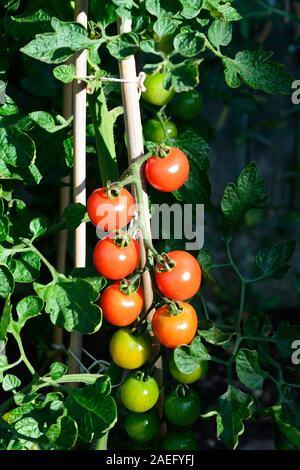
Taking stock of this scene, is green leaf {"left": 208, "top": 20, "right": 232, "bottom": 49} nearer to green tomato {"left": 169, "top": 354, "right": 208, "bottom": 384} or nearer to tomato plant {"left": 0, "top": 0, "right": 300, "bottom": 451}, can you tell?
tomato plant {"left": 0, "top": 0, "right": 300, "bottom": 451}

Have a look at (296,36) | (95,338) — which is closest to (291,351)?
(95,338)

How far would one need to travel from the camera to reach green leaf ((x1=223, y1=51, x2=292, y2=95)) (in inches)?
42.4

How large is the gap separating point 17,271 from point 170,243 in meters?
0.29

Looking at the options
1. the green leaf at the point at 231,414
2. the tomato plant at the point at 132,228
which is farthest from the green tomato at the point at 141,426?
the green leaf at the point at 231,414

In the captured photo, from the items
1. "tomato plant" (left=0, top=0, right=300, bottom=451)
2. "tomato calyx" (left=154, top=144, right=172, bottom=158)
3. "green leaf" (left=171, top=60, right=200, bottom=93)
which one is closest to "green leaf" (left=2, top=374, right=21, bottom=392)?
"tomato plant" (left=0, top=0, right=300, bottom=451)

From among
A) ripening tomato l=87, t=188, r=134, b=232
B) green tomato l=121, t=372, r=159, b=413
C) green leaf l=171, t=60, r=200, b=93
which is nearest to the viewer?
green leaf l=171, t=60, r=200, b=93

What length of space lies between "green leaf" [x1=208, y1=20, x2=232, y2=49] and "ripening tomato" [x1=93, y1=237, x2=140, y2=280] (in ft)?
1.08

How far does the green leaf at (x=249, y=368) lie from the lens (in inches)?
45.4

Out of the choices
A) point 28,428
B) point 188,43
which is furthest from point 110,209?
point 28,428

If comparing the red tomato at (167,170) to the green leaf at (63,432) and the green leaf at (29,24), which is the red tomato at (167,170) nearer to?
the green leaf at (29,24)

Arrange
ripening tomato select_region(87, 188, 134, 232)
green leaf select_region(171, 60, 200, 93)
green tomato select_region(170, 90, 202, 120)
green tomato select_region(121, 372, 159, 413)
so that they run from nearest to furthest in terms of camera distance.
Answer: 1. green leaf select_region(171, 60, 200, 93)
2. ripening tomato select_region(87, 188, 134, 232)
3. green tomato select_region(121, 372, 159, 413)
4. green tomato select_region(170, 90, 202, 120)

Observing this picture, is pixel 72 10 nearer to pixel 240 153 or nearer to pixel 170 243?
pixel 170 243

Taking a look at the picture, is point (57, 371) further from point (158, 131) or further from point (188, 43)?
point (188, 43)

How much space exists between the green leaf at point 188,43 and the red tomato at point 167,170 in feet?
0.53
